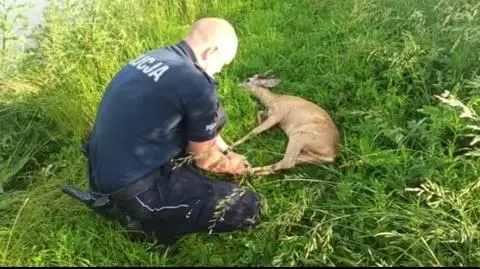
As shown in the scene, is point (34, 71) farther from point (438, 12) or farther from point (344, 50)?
point (438, 12)

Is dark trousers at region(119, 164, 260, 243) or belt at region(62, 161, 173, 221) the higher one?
belt at region(62, 161, 173, 221)

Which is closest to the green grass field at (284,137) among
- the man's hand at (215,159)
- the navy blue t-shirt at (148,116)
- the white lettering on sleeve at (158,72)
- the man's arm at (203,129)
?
the man's hand at (215,159)

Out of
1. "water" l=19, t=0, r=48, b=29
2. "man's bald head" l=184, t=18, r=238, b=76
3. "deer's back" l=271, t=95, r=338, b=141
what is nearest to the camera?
"man's bald head" l=184, t=18, r=238, b=76

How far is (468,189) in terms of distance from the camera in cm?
292

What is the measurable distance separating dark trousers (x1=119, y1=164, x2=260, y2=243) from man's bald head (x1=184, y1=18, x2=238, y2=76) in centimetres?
61

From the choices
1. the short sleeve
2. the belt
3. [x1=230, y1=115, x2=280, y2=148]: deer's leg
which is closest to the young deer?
[x1=230, y1=115, x2=280, y2=148]: deer's leg

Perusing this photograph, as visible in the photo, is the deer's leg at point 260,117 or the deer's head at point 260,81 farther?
the deer's head at point 260,81

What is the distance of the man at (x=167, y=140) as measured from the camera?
3.06m

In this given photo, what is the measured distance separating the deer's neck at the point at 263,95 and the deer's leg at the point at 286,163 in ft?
2.30

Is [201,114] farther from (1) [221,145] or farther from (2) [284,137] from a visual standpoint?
(2) [284,137]

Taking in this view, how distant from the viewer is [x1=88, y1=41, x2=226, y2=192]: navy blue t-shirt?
305 centimetres

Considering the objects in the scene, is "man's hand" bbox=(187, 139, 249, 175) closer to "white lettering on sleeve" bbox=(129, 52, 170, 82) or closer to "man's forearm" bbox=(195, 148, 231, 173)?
"man's forearm" bbox=(195, 148, 231, 173)

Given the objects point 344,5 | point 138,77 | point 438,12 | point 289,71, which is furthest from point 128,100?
point 344,5

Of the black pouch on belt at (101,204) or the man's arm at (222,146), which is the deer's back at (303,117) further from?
the black pouch on belt at (101,204)
